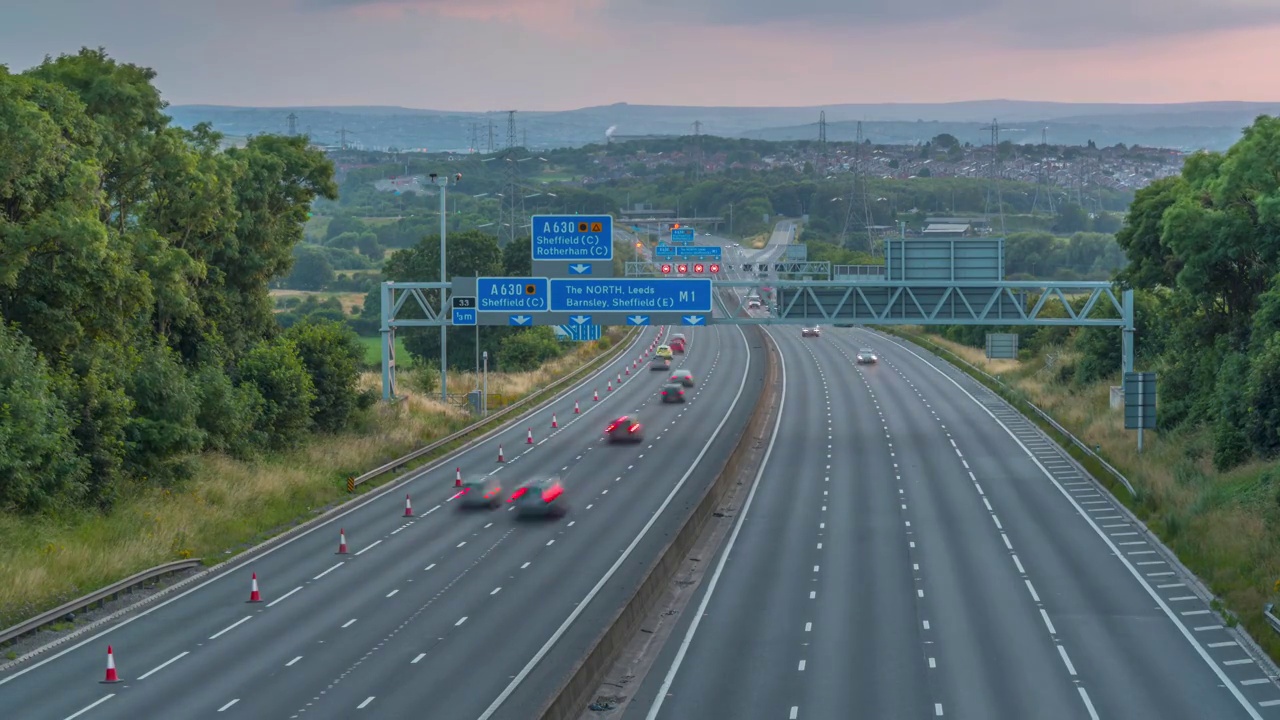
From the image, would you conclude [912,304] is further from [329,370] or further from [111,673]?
[111,673]

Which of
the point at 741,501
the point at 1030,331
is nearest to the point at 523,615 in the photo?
the point at 741,501

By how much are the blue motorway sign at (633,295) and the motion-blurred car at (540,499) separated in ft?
43.5

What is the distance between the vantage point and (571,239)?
59625 mm

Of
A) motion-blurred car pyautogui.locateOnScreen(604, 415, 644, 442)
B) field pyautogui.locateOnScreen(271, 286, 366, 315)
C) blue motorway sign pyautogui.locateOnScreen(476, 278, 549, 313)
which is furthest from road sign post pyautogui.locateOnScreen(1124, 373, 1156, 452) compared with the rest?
field pyautogui.locateOnScreen(271, 286, 366, 315)

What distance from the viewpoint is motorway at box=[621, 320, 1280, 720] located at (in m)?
26.9

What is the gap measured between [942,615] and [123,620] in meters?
18.5

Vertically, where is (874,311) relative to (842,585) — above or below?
above

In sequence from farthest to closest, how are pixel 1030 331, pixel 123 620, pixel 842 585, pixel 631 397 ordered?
pixel 1030 331, pixel 631 397, pixel 842 585, pixel 123 620

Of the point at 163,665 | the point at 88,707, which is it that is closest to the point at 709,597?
the point at 163,665

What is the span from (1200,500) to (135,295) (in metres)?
33.4

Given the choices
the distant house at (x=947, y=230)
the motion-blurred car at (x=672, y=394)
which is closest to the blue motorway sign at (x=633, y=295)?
the motion-blurred car at (x=672, y=394)

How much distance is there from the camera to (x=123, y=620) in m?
32.7

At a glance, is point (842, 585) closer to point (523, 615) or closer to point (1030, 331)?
point (523, 615)

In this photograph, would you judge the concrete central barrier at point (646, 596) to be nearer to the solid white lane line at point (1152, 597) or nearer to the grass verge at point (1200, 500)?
the solid white lane line at point (1152, 597)
